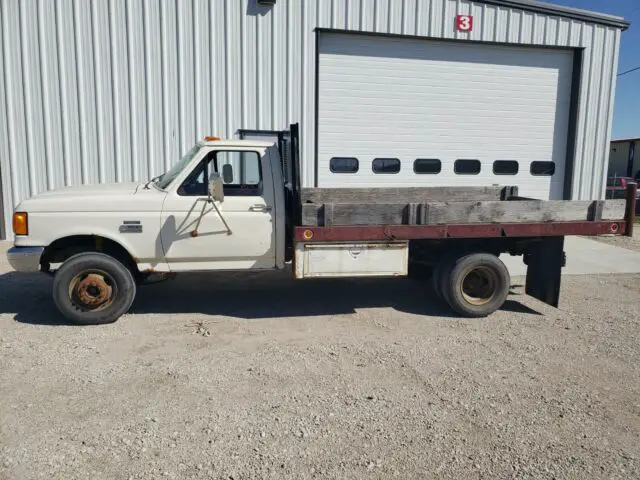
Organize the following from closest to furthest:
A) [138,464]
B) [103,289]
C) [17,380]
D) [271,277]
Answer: [138,464] < [17,380] < [103,289] < [271,277]

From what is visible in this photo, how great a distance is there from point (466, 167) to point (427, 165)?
1.01 m

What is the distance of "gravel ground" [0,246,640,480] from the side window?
1469mm

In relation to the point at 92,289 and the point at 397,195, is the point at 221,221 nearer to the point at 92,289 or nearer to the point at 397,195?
the point at 92,289

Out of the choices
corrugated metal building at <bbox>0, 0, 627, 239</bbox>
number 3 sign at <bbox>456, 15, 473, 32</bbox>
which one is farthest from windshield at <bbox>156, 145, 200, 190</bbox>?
number 3 sign at <bbox>456, 15, 473, 32</bbox>

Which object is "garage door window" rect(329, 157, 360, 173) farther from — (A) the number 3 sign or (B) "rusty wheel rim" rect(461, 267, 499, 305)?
(B) "rusty wheel rim" rect(461, 267, 499, 305)

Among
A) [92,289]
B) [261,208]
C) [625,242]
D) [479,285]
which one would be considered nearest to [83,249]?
[92,289]

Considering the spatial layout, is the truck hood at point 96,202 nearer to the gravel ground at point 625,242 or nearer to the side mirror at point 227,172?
the side mirror at point 227,172

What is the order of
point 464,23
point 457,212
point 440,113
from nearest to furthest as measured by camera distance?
point 457,212
point 464,23
point 440,113

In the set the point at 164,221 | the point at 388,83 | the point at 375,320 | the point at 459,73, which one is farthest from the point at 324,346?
the point at 459,73

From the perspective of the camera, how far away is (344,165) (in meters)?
11.9

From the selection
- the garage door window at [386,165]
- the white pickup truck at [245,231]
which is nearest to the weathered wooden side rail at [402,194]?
the white pickup truck at [245,231]

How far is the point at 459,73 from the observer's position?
40.6 feet

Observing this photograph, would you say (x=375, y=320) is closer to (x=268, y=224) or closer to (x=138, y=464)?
(x=268, y=224)

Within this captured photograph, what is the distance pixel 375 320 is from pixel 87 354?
3.07 meters
